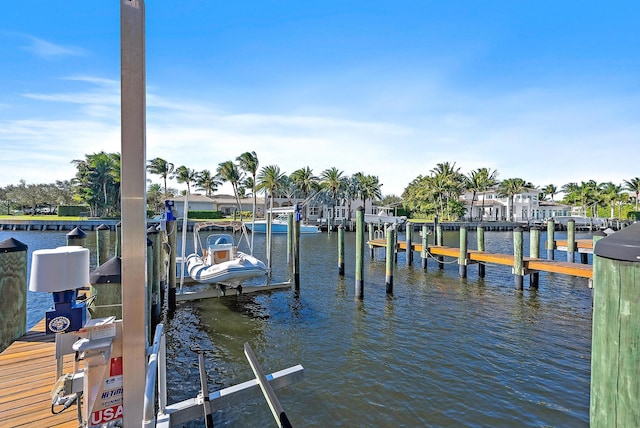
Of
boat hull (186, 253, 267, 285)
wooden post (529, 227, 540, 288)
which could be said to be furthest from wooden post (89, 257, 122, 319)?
wooden post (529, 227, 540, 288)

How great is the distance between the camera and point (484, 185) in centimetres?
6619

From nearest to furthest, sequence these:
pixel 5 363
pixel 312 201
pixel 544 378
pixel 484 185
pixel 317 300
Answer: pixel 5 363, pixel 544 378, pixel 317 300, pixel 312 201, pixel 484 185

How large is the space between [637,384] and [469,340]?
8647 mm

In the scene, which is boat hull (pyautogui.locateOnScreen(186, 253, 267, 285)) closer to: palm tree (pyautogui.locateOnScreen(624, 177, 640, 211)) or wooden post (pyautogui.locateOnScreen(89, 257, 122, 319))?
wooden post (pyautogui.locateOnScreen(89, 257, 122, 319))

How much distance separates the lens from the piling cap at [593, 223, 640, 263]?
1.41 meters

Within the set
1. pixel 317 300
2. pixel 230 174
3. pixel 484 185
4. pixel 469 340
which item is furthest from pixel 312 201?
pixel 469 340

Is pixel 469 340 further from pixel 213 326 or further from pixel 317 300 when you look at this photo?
pixel 213 326

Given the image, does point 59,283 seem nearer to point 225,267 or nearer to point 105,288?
point 105,288

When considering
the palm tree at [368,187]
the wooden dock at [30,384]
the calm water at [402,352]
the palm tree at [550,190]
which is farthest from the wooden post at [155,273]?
the palm tree at [550,190]

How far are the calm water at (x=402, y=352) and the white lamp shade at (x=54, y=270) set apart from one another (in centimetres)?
362

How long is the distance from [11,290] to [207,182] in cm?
6989

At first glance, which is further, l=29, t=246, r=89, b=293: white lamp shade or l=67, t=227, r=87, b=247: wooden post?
l=67, t=227, r=87, b=247: wooden post

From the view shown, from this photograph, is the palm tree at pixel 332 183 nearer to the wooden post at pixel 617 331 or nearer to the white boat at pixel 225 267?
the white boat at pixel 225 267

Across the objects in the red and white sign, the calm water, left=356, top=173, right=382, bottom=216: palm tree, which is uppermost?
left=356, top=173, right=382, bottom=216: palm tree
